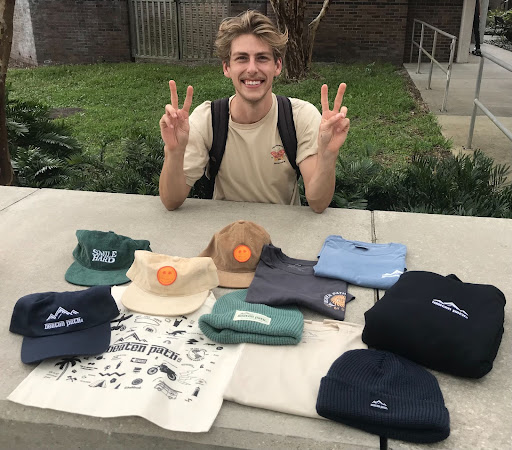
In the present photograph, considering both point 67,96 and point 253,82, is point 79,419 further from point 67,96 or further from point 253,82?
point 67,96

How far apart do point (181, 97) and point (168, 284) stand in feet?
28.2

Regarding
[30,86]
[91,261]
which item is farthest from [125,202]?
[30,86]

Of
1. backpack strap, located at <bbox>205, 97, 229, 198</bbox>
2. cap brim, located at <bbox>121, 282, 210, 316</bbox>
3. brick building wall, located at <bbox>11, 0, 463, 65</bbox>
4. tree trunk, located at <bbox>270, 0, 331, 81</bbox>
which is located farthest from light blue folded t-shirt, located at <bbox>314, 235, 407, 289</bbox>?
brick building wall, located at <bbox>11, 0, 463, 65</bbox>

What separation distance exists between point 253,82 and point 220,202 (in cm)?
77

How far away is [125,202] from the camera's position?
353 cm

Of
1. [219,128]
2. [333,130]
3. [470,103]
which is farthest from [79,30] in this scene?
[333,130]

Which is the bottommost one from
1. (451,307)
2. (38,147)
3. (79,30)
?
(38,147)

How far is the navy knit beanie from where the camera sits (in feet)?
5.40

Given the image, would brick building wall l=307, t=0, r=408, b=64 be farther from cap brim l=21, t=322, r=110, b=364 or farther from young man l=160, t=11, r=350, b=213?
cap brim l=21, t=322, r=110, b=364

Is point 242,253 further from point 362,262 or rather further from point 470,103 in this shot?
point 470,103

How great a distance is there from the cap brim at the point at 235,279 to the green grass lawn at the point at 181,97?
306 centimetres

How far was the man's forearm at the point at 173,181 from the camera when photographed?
3.05 meters

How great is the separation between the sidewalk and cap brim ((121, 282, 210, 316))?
16.9 ft

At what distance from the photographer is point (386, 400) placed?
1692 mm
